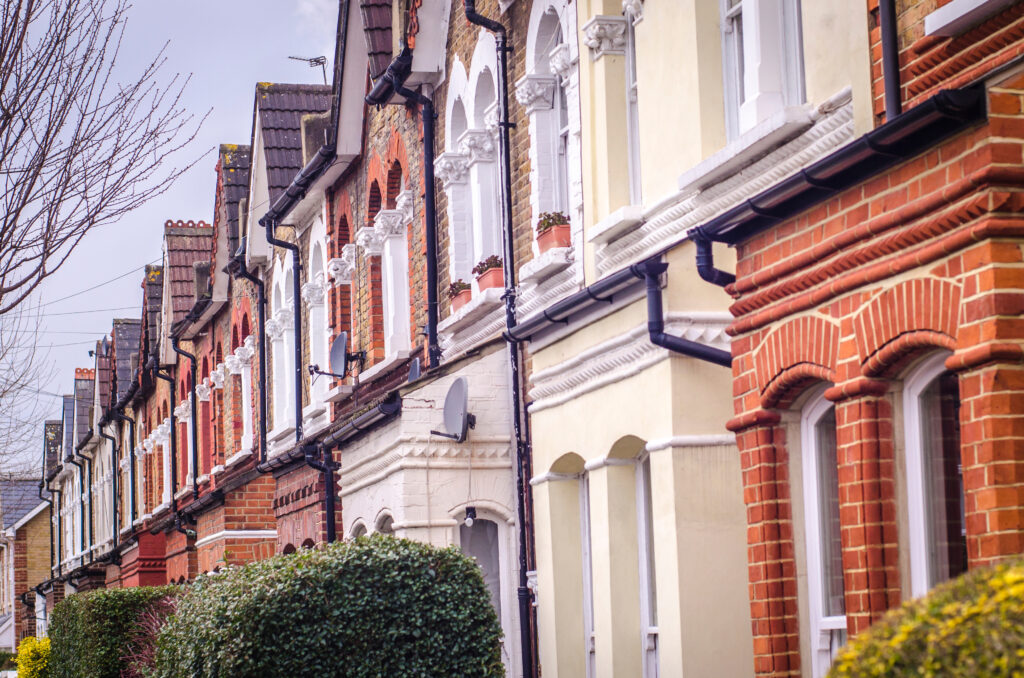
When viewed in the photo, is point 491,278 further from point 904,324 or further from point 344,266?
point 904,324

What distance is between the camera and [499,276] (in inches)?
583

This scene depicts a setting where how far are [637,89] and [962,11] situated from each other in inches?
Answer: 180

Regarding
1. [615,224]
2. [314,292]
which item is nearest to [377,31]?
[314,292]

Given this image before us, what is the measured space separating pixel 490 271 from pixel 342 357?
17.1 feet

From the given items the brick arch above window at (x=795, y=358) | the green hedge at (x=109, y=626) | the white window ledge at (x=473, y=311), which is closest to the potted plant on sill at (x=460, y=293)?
the white window ledge at (x=473, y=311)

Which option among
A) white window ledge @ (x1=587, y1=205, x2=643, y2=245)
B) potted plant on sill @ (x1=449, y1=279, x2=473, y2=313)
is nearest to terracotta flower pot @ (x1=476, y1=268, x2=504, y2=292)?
potted plant on sill @ (x1=449, y1=279, x2=473, y2=313)

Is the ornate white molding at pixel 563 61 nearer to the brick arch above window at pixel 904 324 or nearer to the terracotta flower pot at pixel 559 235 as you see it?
the terracotta flower pot at pixel 559 235

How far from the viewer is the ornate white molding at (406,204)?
18044 mm

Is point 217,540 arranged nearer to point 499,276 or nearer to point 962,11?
point 499,276

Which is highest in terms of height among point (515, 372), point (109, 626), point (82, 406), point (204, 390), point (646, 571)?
point (82, 406)

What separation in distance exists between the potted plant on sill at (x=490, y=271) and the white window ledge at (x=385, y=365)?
9.37 ft

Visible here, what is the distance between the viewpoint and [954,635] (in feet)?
12.9

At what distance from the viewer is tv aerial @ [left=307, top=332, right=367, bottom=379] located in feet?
63.6

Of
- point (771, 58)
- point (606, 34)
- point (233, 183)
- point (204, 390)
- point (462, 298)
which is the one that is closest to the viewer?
point (771, 58)
